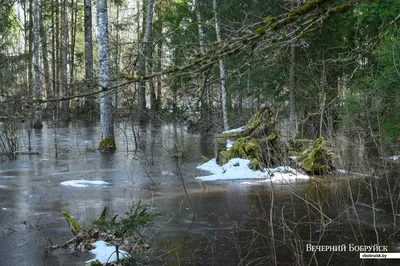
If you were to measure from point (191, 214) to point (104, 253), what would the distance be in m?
2.29

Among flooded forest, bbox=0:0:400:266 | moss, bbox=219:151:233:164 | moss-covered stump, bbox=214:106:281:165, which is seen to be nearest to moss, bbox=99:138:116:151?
flooded forest, bbox=0:0:400:266

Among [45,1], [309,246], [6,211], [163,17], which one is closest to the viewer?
[309,246]

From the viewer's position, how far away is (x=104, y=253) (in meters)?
5.98

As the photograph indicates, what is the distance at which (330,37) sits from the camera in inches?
723

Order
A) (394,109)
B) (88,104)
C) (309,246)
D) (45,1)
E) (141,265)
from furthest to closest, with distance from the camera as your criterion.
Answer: (45,1)
(88,104)
(394,109)
(309,246)
(141,265)

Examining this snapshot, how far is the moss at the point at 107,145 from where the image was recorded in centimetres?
1659

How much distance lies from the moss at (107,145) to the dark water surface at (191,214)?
278 cm

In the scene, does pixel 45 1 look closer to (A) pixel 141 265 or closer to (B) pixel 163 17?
(B) pixel 163 17

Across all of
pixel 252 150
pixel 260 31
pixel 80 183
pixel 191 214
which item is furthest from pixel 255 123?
pixel 260 31

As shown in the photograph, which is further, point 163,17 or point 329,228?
point 163,17

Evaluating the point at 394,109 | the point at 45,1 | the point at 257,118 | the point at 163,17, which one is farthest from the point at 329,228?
the point at 45,1

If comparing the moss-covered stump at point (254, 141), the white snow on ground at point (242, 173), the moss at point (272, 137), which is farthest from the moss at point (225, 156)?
the moss at point (272, 137)

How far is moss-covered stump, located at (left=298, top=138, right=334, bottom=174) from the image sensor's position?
38.3ft

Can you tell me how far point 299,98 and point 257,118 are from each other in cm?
604
